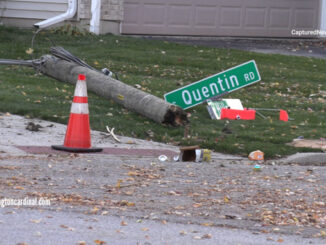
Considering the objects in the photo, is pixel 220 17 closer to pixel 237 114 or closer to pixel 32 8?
pixel 32 8

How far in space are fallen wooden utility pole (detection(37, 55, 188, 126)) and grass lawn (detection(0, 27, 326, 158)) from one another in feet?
0.41

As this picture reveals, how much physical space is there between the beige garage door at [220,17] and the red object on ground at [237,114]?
10.5m

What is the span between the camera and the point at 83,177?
7320 millimetres

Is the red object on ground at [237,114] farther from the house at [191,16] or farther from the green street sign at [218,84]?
the house at [191,16]

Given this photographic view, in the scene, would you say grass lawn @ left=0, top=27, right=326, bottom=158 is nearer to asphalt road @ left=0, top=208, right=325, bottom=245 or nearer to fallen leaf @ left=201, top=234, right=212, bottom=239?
asphalt road @ left=0, top=208, right=325, bottom=245

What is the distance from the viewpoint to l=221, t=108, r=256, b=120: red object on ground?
37.1 feet

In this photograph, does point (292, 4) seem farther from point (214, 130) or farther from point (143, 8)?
point (214, 130)

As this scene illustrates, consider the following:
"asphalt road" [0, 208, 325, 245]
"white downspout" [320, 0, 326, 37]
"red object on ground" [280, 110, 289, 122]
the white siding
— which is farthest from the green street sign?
"white downspout" [320, 0, 326, 37]

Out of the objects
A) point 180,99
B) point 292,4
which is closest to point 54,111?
point 180,99

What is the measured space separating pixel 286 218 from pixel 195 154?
2615 mm

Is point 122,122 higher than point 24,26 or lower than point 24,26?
lower

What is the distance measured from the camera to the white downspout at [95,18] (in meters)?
20.1

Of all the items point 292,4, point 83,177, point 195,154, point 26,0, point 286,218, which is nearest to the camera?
point 286,218

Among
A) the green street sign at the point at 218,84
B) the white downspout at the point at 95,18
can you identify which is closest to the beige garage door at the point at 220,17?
the white downspout at the point at 95,18
